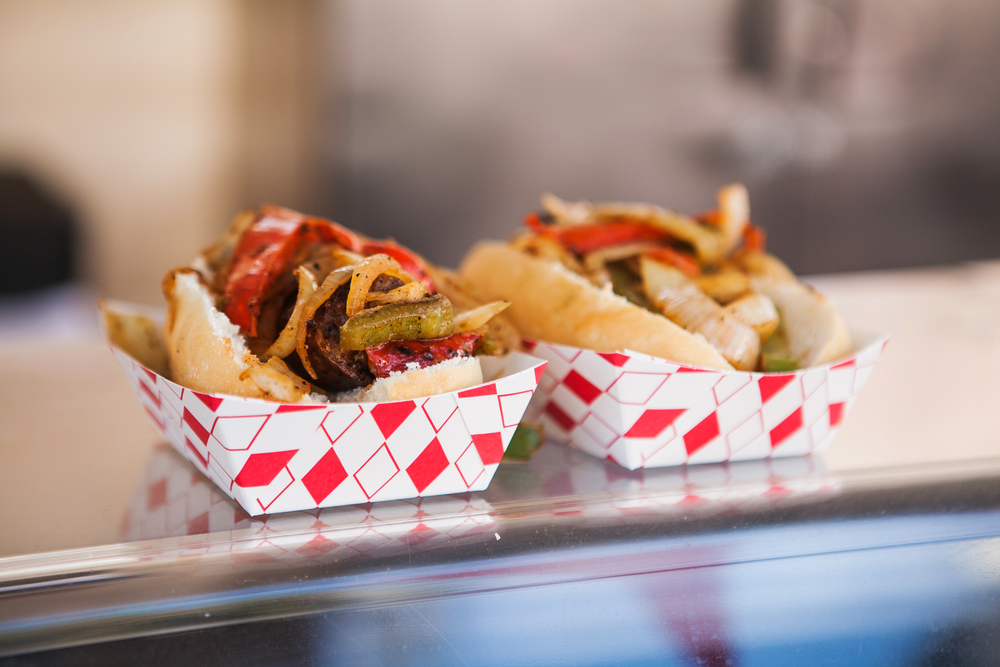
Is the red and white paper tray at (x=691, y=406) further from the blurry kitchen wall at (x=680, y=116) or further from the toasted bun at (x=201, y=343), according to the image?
the blurry kitchen wall at (x=680, y=116)

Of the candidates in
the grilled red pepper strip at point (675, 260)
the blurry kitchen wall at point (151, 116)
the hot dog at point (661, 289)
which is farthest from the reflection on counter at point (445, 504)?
the blurry kitchen wall at point (151, 116)

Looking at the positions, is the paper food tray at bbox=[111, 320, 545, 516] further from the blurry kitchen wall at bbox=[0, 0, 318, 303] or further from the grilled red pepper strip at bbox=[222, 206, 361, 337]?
the blurry kitchen wall at bbox=[0, 0, 318, 303]

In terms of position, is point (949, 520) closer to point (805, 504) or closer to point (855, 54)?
point (805, 504)

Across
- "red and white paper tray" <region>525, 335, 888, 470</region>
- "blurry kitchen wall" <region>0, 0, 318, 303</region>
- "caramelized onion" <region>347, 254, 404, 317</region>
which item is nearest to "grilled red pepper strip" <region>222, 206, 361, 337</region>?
"caramelized onion" <region>347, 254, 404, 317</region>

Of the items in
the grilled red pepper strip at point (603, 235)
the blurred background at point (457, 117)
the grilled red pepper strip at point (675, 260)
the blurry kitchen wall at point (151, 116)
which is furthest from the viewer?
the blurry kitchen wall at point (151, 116)

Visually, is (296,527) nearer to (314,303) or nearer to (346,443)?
(346,443)

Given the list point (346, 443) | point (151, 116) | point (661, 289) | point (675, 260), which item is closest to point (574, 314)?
point (661, 289)
